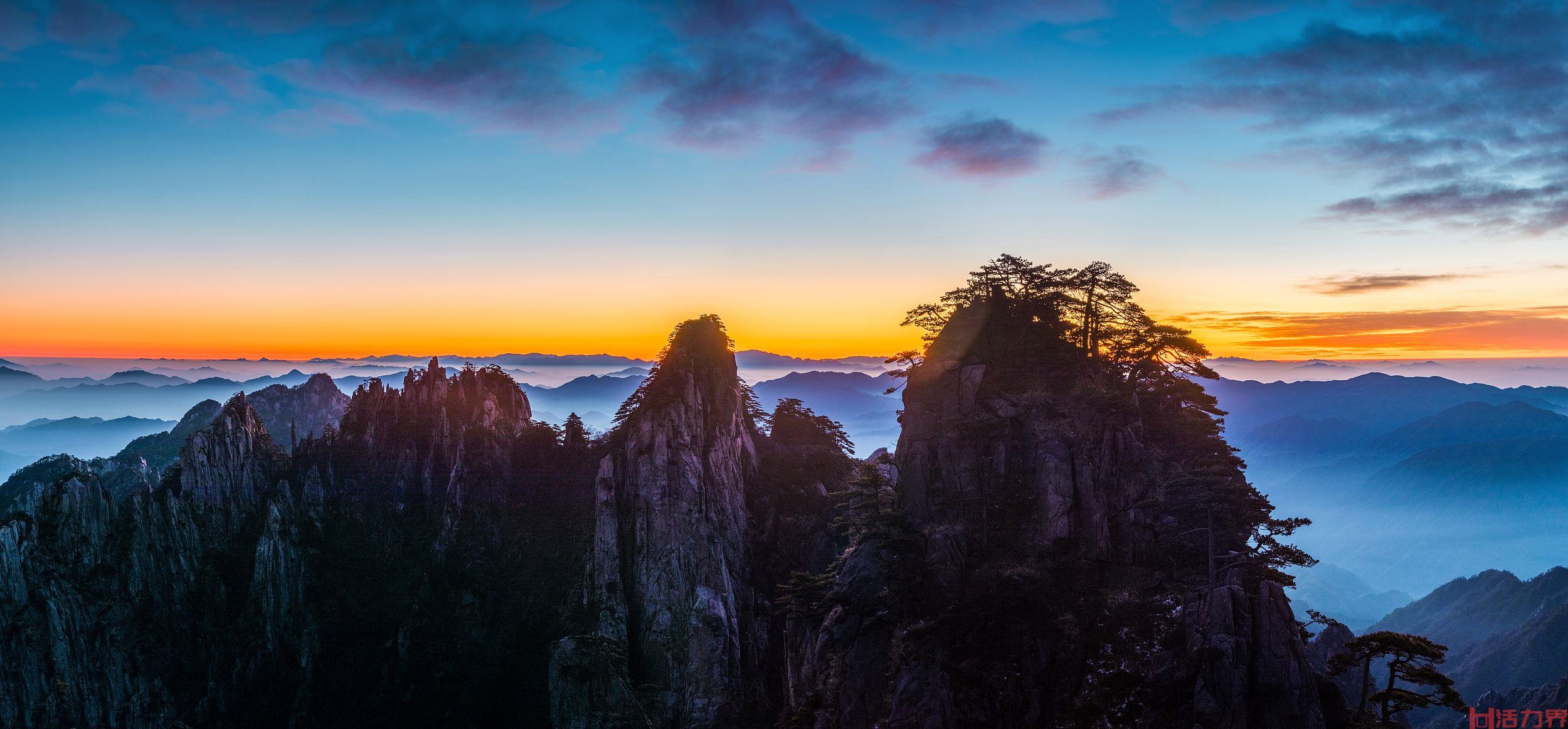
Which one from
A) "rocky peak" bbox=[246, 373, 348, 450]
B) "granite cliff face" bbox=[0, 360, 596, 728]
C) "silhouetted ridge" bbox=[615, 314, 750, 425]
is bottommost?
"granite cliff face" bbox=[0, 360, 596, 728]

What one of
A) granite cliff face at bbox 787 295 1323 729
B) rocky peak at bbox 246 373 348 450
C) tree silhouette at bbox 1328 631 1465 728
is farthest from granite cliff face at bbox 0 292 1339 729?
rocky peak at bbox 246 373 348 450

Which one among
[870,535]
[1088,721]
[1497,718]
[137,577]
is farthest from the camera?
[137,577]

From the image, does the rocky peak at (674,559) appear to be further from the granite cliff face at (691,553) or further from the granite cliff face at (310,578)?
the granite cliff face at (310,578)

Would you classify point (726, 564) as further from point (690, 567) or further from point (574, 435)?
point (574, 435)

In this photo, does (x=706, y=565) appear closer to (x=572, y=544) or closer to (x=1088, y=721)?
(x=572, y=544)

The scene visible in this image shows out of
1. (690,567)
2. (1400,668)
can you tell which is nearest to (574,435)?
(690,567)

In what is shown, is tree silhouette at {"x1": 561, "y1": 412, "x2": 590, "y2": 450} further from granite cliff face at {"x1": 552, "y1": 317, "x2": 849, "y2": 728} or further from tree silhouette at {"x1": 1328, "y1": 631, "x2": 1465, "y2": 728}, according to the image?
tree silhouette at {"x1": 1328, "y1": 631, "x2": 1465, "y2": 728}

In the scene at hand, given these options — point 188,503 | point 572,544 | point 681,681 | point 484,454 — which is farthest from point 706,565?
point 188,503

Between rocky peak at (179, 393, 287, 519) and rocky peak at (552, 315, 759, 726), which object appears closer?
rocky peak at (552, 315, 759, 726)

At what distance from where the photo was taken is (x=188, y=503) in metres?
83.4

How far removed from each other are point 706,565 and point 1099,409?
129 feet

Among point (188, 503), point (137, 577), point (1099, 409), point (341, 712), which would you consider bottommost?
point (341, 712)

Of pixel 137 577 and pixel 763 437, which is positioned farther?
pixel 763 437

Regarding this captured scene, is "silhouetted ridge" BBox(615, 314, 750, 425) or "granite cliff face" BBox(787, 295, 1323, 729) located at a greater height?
"silhouetted ridge" BBox(615, 314, 750, 425)
